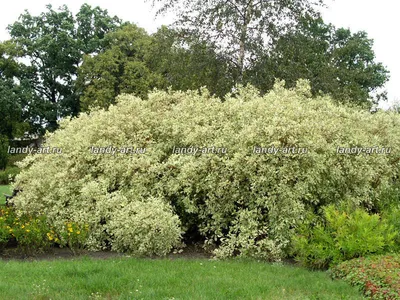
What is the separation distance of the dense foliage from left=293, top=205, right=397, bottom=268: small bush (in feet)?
2.43

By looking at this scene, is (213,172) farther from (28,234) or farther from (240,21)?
(240,21)

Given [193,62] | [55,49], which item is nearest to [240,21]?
[193,62]

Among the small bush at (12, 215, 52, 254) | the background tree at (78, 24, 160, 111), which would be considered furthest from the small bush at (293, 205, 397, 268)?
the background tree at (78, 24, 160, 111)

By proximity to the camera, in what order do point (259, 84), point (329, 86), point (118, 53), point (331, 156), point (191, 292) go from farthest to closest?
point (118, 53), point (329, 86), point (259, 84), point (331, 156), point (191, 292)

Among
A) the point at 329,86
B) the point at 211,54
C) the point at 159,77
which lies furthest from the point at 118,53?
the point at 329,86

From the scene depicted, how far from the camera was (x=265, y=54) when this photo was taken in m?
16.5

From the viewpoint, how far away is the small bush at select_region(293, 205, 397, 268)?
246 inches

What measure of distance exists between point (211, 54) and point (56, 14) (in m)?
19.6

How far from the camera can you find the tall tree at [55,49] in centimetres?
3077

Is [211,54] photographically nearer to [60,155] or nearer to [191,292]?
[60,155]

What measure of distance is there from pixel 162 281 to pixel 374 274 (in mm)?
2487

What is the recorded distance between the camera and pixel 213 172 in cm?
788

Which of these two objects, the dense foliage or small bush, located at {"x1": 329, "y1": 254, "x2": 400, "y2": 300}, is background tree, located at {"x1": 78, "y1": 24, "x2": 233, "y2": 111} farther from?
small bush, located at {"x1": 329, "y1": 254, "x2": 400, "y2": 300}

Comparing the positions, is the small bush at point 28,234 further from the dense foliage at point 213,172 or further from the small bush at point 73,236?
the dense foliage at point 213,172
